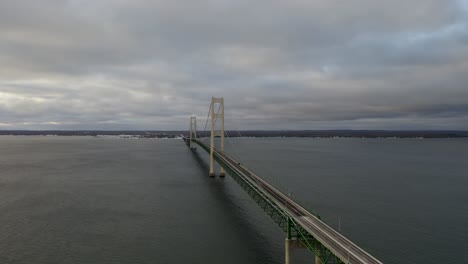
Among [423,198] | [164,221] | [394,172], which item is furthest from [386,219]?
[394,172]

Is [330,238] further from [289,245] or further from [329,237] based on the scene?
[289,245]

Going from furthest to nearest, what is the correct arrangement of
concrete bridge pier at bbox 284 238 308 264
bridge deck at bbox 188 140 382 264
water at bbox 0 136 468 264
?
1. water at bbox 0 136 468 264
2. concrete bridge pier at bbox 284 238 308 264
3. bridge deck at bbox 188 140 382 264

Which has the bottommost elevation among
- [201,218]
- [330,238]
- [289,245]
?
[201,218]

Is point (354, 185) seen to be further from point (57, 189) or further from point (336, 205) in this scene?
point (57, 189)

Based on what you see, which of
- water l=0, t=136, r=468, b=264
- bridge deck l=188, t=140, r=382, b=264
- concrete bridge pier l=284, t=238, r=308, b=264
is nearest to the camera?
bridge deck l=188, t=140, r=382, b=264

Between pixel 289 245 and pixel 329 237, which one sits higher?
pixel 329 237

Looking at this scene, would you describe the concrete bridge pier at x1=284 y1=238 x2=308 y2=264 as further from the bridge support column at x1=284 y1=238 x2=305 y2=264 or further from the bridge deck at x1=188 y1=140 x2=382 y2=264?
the bridge deck at x1=188 y1=140 x2=382 y2=264

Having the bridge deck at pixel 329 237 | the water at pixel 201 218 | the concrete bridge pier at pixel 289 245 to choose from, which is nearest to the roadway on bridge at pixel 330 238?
the bridge deck at pixel 329 237

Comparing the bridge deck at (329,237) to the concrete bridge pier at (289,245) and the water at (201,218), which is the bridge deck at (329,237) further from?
the water at (201,218)

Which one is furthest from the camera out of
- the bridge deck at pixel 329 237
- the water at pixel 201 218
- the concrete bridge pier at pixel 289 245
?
the water at pixel 201 218

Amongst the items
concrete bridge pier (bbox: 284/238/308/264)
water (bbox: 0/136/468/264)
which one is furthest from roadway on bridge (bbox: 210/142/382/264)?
water (bbox: 0/136/468/264)

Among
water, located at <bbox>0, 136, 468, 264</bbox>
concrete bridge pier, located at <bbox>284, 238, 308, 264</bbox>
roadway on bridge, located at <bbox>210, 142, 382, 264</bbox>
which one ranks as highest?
roadway on bridge, located at <bbox>210, 142, 382, 264</bbox>

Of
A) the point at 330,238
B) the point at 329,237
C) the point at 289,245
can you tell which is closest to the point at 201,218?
the point at 289,245
